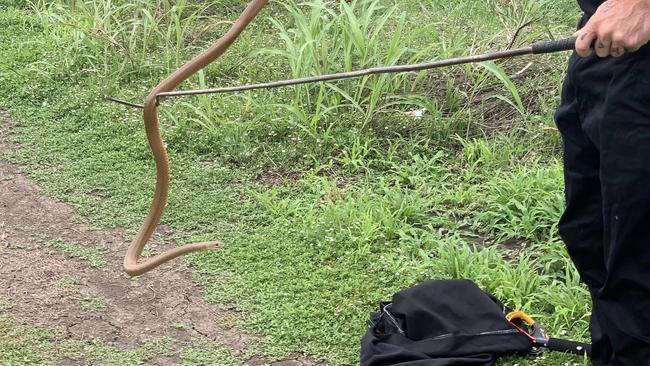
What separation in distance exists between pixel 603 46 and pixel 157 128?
1334 millimetres

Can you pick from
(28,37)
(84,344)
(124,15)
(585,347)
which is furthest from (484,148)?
(28,37)

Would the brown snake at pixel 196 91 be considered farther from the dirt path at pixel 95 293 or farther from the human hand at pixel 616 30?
the dirt path at pixel 95 293

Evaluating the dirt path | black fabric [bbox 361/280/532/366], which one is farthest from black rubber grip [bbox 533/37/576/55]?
the dirt path

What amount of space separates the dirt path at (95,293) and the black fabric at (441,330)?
12.5 inches

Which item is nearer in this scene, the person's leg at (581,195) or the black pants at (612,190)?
the black pants at (612,190)

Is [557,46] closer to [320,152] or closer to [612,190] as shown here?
[612,190]

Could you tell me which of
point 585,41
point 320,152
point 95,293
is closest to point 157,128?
point 95,293

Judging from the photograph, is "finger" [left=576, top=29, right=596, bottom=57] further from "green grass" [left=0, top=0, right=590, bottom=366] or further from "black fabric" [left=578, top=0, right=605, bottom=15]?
"green grass" [left=0, top=0, right=590, bottom=366]

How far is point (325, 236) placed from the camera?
4066mm

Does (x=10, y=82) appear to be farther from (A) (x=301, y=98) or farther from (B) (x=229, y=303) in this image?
(B) (x=229, y=303)

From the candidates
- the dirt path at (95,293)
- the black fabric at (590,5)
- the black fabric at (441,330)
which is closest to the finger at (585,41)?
the black fabric at (590,5)

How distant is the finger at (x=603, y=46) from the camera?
7.40ft

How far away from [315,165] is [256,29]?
1799 millimetres

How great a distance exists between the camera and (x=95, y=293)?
3830mm
